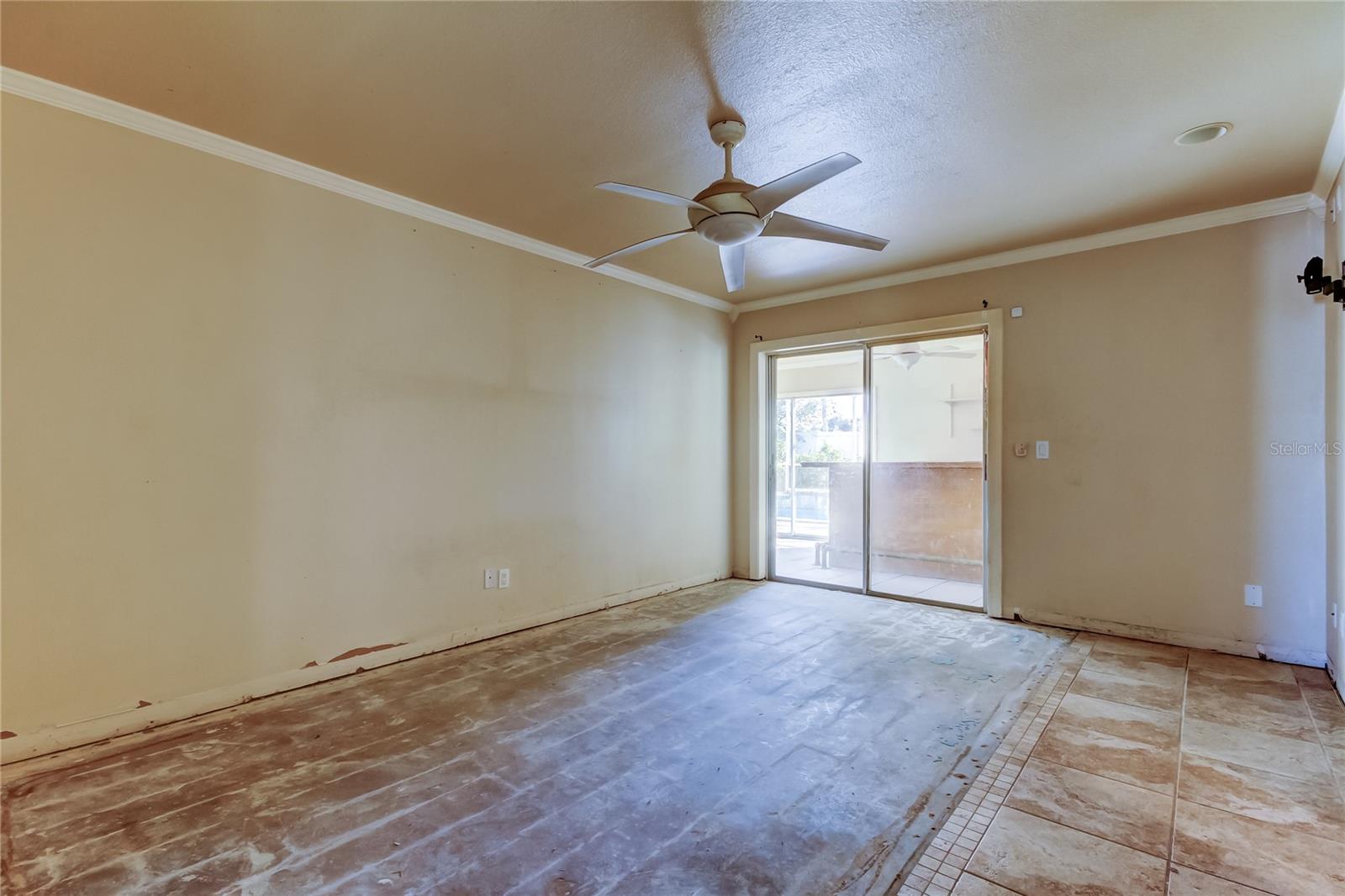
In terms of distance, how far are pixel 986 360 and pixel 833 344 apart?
4.10ft

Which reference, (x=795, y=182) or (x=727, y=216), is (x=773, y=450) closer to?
(x=727, y=216)

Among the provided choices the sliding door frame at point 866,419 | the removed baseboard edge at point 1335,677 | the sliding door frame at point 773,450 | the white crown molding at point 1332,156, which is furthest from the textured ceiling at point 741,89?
the removed baseboard edge at point 1335,677

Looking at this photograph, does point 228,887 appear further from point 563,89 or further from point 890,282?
point 890,282

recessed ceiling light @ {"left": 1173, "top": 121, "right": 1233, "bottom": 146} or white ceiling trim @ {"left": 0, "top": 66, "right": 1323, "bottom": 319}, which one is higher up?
recessed ceiling light @ {"left": 1173, "top": 121, "right": 1233, "bottom": 146}

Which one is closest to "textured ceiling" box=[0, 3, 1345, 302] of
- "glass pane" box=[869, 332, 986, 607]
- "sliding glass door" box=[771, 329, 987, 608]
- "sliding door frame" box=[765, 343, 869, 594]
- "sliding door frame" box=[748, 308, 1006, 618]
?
"sliding door frame" box=[748, 308, 1006, 618]

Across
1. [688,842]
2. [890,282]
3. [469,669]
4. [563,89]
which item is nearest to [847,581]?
[890,282]

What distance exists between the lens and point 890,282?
15.9 feet

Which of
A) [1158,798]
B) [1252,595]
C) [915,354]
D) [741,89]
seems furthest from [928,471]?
[741,89]

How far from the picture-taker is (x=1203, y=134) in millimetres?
2686

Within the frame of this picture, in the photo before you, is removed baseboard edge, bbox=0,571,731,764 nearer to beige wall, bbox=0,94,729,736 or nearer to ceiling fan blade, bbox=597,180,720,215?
beige wall, bbox=0,94,729,736

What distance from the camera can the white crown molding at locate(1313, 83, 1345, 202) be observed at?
2.52 meters

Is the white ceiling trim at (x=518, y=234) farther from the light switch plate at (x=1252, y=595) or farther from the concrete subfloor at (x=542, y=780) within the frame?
the concrete subfloor at (x=542, y=780)

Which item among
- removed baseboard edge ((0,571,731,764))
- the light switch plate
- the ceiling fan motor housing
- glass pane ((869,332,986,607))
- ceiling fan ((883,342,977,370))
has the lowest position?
removed baseboard edge ((0,571,731,764))

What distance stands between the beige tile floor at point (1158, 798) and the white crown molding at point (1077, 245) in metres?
2.64
